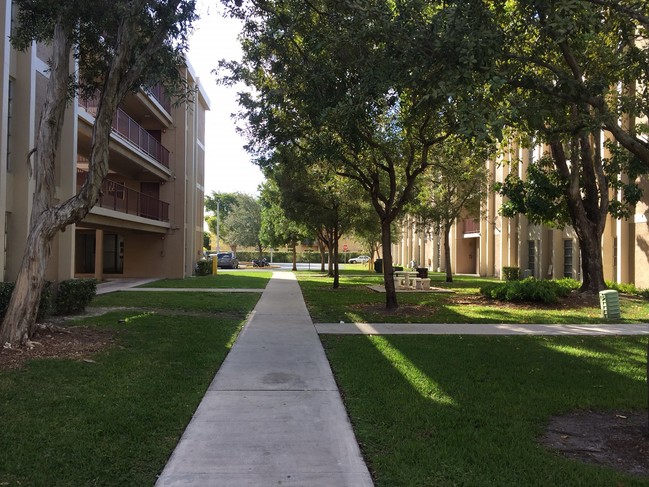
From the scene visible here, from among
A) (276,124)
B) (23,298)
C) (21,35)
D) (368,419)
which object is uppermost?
(21,35)

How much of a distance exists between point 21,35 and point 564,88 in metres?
9.17

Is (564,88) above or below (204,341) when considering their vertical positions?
above

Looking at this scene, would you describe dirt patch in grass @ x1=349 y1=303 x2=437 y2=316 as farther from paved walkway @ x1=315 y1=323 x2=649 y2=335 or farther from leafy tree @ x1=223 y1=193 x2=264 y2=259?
leafy tree @ x1=223 y1=193 x2=264 y2=259

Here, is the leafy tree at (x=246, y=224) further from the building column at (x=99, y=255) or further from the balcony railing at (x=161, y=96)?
the building column at (x=99, y=255)

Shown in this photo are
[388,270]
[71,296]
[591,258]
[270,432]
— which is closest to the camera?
[270,432]

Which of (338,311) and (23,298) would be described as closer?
(23,298)

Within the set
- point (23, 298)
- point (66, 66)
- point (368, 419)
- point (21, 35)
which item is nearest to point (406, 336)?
point (368, 419)

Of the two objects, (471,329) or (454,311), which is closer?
(471,329)

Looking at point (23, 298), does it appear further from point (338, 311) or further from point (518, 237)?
point (518, 237)

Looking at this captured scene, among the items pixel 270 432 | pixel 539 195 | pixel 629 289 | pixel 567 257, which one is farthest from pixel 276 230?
pixel 270 432

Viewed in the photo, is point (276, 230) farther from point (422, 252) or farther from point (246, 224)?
point (246, 224)

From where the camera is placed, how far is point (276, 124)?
12602mm

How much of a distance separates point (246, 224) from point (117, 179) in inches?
1389

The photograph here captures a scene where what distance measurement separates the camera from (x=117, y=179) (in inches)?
1034
